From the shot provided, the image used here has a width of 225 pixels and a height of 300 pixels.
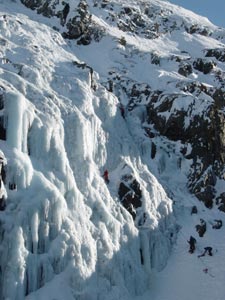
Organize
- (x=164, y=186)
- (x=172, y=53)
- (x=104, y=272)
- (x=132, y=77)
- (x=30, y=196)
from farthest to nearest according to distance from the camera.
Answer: (x=172, y=53) < (x=132, y=77) < (x=164, y=186) < (x=104, y=272) < (x=30, y=196)

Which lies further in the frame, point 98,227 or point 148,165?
point 148,165

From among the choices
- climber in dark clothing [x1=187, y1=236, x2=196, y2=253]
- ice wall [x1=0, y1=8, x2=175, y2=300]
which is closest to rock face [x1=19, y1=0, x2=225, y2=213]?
ice wall [x1=0, y1=8, x2=175, y2=300]

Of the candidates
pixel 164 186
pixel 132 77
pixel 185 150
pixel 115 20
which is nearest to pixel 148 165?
pixel 164 186

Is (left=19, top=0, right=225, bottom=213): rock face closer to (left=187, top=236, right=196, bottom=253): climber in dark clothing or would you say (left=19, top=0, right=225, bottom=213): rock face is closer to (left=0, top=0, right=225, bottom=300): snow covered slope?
(left=0, top=0, right=225, bottom=300): snow covered slope

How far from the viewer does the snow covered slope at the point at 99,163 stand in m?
23.9

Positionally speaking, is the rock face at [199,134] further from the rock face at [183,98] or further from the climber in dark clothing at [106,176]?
the climber in dark clothing at [106,176]

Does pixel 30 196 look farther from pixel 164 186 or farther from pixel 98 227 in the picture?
pixel 164 186

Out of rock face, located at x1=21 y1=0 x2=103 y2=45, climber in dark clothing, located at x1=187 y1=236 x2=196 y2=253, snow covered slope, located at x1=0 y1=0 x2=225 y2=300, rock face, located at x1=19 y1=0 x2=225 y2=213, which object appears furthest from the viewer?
rock face, located at x1=21 y1=0 x2=103 y2=45

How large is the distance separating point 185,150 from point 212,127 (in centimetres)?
247

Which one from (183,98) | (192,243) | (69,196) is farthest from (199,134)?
(69,196)

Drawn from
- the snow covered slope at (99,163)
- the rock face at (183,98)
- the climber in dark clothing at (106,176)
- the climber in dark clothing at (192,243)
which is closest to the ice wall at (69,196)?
the snow covered slope at (99,163)

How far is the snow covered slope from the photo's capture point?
23875mm

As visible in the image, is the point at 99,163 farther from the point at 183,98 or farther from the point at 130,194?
the point at 183,98

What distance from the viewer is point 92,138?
31.2 metres
